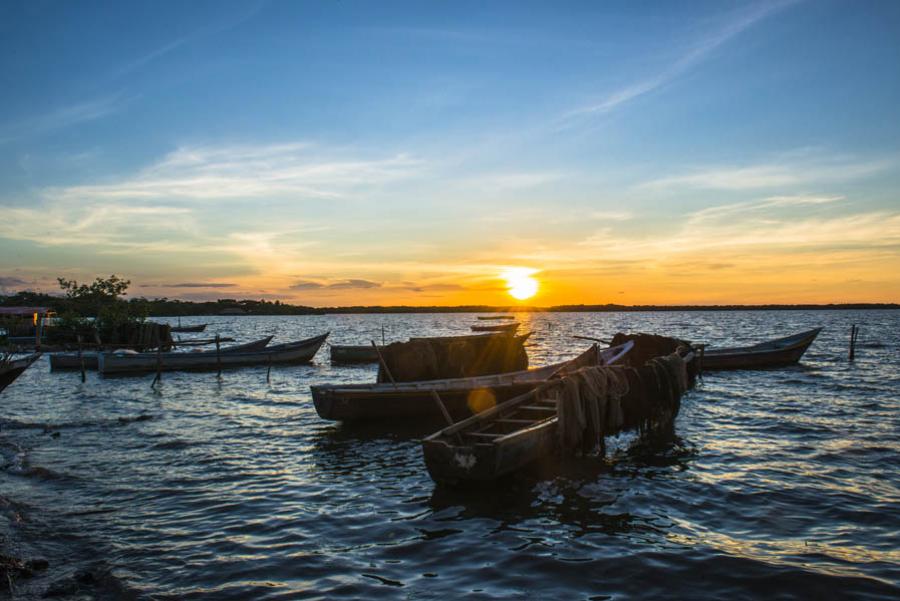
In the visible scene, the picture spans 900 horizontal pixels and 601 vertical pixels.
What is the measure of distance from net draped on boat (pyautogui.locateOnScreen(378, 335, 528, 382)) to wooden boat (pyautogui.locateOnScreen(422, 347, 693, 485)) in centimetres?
819

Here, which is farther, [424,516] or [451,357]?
[451,357]

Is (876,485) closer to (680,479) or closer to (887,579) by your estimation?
(680,479)

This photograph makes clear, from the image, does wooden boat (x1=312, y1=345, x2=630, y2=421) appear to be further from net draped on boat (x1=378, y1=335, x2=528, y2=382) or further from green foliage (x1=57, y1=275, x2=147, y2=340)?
green foliage (x1=57, y1=275, x2=147, y2=340)

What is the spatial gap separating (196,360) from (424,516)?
95.0 ft

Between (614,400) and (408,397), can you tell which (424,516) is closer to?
(614,400)

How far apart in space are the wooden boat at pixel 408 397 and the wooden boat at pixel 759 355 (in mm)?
16992

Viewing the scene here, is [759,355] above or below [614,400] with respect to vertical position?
below

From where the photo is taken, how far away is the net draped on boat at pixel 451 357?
20938mm

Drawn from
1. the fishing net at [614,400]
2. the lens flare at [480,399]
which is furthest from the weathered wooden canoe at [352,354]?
the fishing net at [614,400]

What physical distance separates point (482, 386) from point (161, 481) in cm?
900

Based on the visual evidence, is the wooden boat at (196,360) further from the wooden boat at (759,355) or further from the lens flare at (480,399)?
the wooden boat at (759,355)

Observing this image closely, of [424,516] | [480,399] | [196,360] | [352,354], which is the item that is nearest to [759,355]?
[480,399]

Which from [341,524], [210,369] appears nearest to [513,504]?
[341,524]

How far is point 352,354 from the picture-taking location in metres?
39.8
